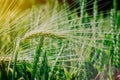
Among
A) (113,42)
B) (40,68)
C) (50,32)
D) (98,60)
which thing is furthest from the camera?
(98,60)

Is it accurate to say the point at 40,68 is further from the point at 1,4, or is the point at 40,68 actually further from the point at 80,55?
the point at 1,4

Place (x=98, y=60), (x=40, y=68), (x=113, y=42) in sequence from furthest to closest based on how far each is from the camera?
(x=98, y=60)
(x=113, y=42)
(x=40, y=68)

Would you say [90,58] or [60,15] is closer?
[60,15]

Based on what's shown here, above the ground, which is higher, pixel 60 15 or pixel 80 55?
pixel 60 15

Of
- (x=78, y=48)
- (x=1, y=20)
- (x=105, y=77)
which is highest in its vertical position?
(x=1, y=20)

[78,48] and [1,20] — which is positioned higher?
[1,20]

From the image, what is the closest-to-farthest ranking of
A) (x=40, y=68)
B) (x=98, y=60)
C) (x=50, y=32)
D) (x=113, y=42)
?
(x=50, y=32) < (x=40, y=68) < (x=113, y=42) < (x=98, y=60)

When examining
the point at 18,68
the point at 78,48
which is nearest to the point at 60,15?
the point at 78,48

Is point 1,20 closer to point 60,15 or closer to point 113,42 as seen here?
point 60,15

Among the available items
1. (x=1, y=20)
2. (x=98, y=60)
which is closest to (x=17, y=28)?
(x=1, y=20)
